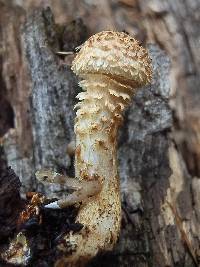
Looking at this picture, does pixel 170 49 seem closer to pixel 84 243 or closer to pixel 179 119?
pixel 179 119

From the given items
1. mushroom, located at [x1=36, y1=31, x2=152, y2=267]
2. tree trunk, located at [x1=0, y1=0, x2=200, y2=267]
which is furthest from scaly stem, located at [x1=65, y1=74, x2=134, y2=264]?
tree trunk, located at [x1=0, y1=0, x2=200, y2=267]

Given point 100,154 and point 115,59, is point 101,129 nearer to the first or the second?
point 100,154

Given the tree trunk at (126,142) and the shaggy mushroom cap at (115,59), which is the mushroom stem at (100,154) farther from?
the tree trunk at (126,142)

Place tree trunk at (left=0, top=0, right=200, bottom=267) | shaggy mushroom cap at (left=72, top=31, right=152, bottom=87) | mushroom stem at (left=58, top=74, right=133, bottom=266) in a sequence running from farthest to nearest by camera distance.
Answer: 1. tree trunk at (left=0, top=0, right=200, bottom=267)
2. mushroom stem at (left=58, top=74, right=133, bottom=266)
3. shaggy mushroom cap at (left=72, top=31, right=152, bottom=87)

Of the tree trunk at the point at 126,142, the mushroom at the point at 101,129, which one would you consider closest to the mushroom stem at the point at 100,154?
the mushroom at the point at 101,129

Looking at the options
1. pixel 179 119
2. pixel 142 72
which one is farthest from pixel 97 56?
pixel 179 119

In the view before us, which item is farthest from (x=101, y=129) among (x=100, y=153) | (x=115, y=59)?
(x=115, y=59)

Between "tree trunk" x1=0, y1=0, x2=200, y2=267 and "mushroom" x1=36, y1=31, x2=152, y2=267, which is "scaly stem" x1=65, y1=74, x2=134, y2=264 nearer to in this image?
"mushroom" x1=36, y1=31, x2=152, y2=267
